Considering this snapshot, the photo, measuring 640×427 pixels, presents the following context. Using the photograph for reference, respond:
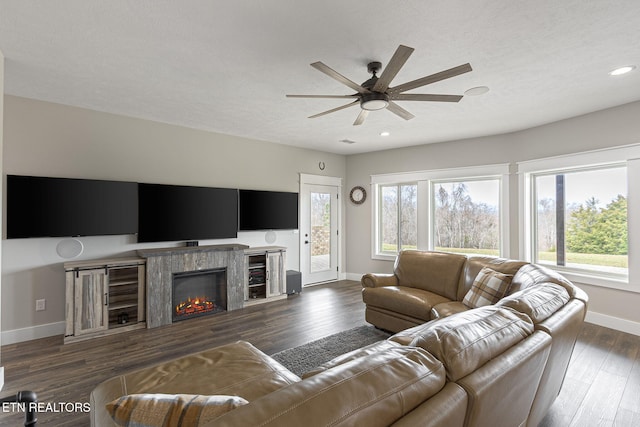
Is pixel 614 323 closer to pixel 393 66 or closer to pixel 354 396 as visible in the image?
pixel 393 66

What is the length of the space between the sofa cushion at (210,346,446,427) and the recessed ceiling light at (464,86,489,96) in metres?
3.08

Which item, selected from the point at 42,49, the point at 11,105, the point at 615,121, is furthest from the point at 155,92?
the point at 615,121

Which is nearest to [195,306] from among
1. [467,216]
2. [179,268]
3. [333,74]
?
[179,268]

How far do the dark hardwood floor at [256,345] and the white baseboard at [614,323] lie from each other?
0.42 ft

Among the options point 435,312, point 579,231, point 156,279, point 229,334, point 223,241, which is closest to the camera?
point 435,312

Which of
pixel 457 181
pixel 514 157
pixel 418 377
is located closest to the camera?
pixel 418 377

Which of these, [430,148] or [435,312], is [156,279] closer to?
[435,312]

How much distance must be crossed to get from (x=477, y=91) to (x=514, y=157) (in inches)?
84.4

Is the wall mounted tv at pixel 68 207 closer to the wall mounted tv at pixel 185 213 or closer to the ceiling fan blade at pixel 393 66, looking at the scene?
the wall mounted tv at pixel 185 213

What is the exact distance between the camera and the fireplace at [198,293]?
166 inches

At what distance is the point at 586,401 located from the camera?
2.33 meters

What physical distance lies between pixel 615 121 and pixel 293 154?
462cm

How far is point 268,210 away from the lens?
539 centimetres

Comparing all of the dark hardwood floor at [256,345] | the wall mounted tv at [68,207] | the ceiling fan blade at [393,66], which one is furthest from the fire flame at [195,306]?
the ceiling fan blade at [393,66]
